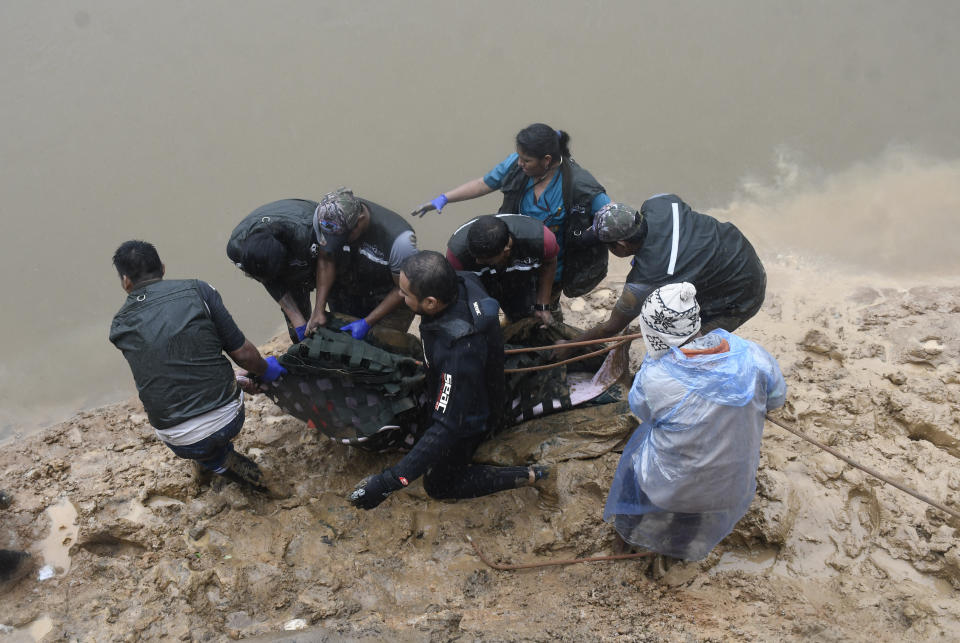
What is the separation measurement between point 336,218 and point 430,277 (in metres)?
0.91

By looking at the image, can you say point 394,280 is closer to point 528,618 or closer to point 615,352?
point 615,352

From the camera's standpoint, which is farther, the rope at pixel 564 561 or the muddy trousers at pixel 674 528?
the rope at pixel 564 561

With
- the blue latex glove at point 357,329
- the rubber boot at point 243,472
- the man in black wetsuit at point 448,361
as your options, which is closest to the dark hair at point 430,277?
the man in black wetsuit at point 448,361

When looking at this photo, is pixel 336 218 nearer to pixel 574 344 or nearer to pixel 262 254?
pixel 262 254

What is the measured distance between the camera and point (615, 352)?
328 cm

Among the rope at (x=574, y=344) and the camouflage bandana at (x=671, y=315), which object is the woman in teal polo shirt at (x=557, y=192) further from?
the camouflage bandana at (x=671, y=315)

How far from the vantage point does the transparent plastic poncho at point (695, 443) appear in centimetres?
Result: 210

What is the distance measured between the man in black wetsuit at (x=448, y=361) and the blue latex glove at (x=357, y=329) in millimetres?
688

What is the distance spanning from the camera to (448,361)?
2451mm

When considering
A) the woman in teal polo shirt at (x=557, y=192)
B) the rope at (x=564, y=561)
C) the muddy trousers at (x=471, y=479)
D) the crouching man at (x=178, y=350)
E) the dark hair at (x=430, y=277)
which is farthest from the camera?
the woman in teal polo shirt at (x=557, y=192)

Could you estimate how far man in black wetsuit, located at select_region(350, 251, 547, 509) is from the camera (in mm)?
2416

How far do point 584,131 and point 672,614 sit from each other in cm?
492

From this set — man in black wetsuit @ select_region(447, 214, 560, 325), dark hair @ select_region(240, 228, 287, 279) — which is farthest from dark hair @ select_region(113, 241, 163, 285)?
man in black wetsuit @ select_region(447, 214, 560, 325)

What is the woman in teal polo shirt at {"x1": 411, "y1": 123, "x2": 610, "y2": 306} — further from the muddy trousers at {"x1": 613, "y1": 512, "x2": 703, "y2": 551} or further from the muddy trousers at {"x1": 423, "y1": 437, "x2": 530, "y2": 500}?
the muddy trousers at {"x1": 613, "y1": 512, "x2": 703, "y2": 551}
